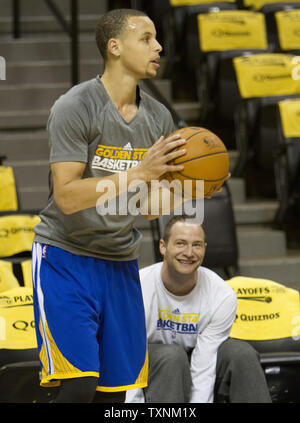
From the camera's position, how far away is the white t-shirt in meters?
2.89

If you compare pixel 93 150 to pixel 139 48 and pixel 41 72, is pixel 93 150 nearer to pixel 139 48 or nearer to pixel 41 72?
pixel 139 48

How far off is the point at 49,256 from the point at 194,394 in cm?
99

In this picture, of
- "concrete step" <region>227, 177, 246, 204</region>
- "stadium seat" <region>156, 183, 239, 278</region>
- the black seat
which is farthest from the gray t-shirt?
"concrete step" <region>227, 177, 246, 204</region>

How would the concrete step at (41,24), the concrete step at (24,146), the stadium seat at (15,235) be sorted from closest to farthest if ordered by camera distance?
the stadium seat at (15,235) → the concrete step at (24,146) → the concrete step at (41,24)

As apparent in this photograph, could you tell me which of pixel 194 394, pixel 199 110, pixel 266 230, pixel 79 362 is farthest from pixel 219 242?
pixel 79 362

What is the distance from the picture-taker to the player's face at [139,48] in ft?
6.94

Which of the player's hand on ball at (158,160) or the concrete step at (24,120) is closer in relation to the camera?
the player's hand on ball at (158,160)

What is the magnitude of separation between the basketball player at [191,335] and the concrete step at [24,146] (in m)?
2.14

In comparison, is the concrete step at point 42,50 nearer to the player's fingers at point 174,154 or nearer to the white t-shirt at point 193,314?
the white t-shirt at point 193,314

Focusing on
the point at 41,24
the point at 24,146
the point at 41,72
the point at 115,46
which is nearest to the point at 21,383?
the point at 115,46

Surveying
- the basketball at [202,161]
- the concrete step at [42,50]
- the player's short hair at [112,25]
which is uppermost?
the concrete step at [42,50]

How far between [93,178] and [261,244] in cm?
255

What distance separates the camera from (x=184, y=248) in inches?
117

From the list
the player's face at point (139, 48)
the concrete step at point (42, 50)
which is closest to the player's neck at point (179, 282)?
the player's face at point (139, 48)
